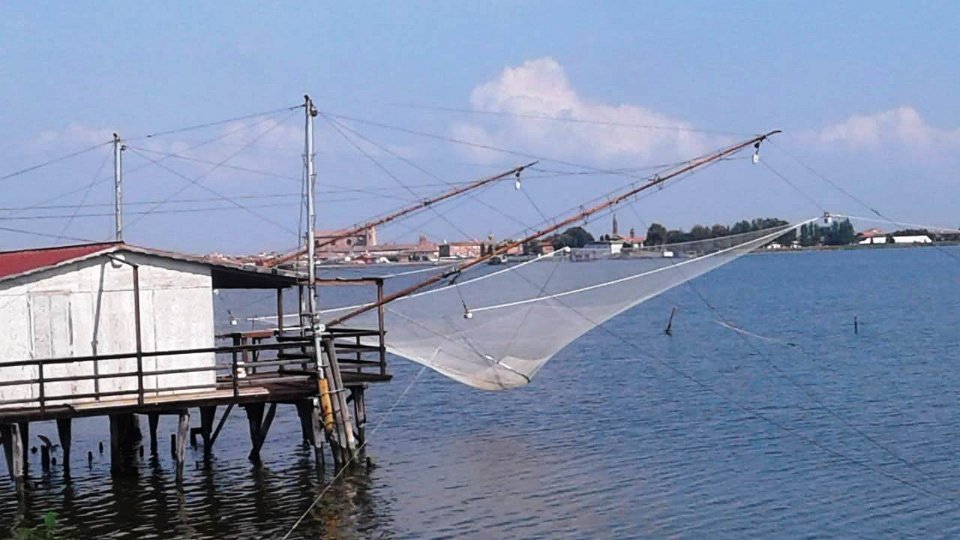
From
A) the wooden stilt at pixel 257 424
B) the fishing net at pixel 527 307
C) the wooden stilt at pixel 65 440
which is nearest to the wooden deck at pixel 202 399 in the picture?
A: the wooden stilt at pixel 257 424

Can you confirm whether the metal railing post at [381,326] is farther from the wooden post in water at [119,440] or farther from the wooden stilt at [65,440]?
the wooden stilt at [65,440]

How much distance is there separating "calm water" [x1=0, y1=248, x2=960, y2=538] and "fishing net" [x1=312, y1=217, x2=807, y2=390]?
2.34 m

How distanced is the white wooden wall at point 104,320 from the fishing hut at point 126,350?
0.06 feet

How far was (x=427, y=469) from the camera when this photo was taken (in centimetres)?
2838

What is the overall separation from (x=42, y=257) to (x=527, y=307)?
1021 cm

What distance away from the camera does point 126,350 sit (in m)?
25.4

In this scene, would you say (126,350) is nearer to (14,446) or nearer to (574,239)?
(14,446)

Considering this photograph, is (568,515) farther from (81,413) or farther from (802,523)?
(81,413)

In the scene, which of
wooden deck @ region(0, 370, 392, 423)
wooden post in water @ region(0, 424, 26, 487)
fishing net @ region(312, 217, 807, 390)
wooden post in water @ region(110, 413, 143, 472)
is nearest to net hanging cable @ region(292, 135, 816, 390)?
fishing net @ region(312, 217, 807, 390)

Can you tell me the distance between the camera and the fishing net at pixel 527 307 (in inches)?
1123

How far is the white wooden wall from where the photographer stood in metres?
24.5

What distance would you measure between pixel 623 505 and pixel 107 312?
34.5 ft

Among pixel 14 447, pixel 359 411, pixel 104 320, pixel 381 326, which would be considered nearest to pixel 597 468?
pixel 359 411

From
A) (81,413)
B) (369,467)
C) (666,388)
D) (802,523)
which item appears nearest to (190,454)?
(369,467)
